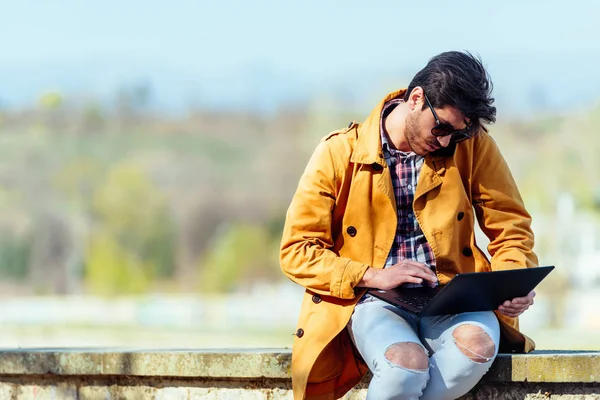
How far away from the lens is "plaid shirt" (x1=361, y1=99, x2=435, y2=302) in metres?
3.94

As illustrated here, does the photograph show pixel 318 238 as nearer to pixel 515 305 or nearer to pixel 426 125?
pixel 426 125

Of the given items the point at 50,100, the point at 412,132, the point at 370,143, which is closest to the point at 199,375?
the point at 370,143

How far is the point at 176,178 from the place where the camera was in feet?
228

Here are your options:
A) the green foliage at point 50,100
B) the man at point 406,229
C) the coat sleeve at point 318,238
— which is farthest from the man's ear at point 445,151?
the green foliage at point 50,100

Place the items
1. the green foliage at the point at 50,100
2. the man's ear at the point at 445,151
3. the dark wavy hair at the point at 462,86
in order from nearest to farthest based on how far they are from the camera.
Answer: the dark wavy hair at the point at 462,86
the man's ear at the point at 445,151
the green foliage at the point at 50,100

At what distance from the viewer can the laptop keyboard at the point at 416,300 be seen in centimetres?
380

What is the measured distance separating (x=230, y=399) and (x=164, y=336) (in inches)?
1424

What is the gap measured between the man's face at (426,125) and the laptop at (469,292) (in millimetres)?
491

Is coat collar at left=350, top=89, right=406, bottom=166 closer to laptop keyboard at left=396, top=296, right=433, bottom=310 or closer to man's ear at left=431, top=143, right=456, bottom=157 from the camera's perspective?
man's ear at left=431, top=143, right=456, bottom=157

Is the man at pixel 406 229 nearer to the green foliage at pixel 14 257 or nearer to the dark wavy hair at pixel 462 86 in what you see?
the dark wavy hair at pixel 462 86

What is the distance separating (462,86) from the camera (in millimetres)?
3727

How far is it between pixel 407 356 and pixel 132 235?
6380 cm

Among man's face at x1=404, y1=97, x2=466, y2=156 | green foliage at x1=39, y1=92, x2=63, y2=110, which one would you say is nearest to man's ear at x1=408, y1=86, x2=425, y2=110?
man's face at x1=404, y1=97, x2=466, y2=156

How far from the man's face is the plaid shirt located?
81 mm
